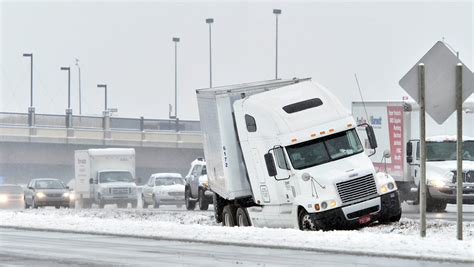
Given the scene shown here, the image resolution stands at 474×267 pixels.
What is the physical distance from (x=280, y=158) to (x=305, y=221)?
1657 mm

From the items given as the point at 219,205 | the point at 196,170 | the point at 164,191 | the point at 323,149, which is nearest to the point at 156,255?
the point at 323,149

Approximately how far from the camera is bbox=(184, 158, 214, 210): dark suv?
148 feet

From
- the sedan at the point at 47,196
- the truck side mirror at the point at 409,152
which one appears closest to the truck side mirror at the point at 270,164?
the truck side mirror at the point at 409,152

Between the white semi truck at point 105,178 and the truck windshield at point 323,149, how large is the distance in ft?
102

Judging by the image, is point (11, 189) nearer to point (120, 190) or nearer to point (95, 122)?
point (120, 190)

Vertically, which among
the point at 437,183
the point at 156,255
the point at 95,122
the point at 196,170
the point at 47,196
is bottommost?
the point at 47,196

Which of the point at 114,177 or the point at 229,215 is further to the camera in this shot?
the point at 114,177

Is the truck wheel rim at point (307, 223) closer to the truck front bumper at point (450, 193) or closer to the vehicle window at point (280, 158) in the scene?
the vehicle window at point (280, 158)

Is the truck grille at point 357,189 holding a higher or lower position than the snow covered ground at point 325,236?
higher

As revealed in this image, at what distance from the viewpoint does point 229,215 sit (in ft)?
100

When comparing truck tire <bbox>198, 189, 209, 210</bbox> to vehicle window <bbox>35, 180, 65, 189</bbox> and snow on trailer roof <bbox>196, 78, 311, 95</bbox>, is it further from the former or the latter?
snow on trailer roof <bbox>196, 78, 311, 95</bbox>

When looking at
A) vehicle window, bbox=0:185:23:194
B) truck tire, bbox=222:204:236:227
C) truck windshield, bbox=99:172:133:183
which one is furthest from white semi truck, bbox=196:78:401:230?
vehicle window, bbox=0:185:23:194

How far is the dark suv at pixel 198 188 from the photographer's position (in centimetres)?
4500

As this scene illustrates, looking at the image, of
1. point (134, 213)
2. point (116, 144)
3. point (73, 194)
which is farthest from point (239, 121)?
point (116, 144)
